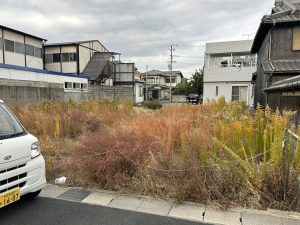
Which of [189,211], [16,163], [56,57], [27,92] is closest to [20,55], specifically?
[56,57]

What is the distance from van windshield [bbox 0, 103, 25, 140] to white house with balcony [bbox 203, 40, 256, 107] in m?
19.2

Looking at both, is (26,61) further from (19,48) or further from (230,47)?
(230,47)

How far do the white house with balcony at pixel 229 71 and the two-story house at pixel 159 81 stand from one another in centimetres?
2222

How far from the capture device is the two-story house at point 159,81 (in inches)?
1856

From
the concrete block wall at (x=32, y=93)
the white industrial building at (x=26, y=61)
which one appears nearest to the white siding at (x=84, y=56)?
the white industrial building at (x=26, y=61)

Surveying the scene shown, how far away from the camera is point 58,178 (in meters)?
4.33

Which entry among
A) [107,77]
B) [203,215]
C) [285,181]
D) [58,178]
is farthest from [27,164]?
[107,77]

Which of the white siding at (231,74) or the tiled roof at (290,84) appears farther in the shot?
the white siding at (231,74)

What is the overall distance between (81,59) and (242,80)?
16.4 meters

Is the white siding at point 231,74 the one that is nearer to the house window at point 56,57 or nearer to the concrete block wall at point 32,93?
the concrete block wall at point 32,93

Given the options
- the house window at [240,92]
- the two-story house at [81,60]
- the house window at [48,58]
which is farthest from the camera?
the house window at [48,58]

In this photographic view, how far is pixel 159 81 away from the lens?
55688 millimetres

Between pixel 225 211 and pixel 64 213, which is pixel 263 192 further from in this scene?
pixel 64 213

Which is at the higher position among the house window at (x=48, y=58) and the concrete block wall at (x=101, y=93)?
the house window at (x=48, y=58)
